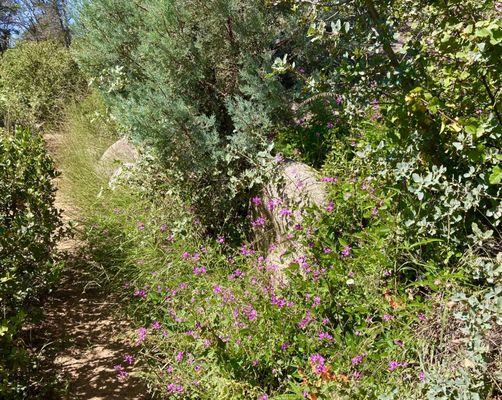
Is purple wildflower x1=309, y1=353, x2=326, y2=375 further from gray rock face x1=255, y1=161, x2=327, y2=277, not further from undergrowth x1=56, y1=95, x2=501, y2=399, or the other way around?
gray rock face x1=255, y1=161, x2=327, y2=277

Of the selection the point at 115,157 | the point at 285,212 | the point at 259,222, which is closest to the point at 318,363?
the point at 285,212

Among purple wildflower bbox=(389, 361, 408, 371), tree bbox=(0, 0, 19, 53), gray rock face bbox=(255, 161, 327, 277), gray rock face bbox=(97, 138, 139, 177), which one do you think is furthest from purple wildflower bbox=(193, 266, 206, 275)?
tree bbox=(0, 0, 19, 53)

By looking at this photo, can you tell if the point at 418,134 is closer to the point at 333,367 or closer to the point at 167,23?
the point at 333,367

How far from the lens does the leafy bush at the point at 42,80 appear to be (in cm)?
952

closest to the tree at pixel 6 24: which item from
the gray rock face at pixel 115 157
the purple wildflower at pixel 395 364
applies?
the gray rock face at pixel 115 157

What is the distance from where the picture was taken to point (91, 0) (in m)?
4.76

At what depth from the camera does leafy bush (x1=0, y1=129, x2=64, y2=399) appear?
105 inches

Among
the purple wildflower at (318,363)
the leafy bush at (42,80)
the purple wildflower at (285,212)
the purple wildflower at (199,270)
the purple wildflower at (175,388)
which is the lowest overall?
the purple wildflower at (318,363)

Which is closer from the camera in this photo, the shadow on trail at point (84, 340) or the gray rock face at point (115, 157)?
the shadow on trail at point (84, 340)

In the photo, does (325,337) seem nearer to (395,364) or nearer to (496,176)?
(395,364)

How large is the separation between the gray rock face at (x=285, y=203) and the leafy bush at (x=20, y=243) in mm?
1646

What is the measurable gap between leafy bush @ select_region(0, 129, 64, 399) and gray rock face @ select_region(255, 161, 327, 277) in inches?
64.8

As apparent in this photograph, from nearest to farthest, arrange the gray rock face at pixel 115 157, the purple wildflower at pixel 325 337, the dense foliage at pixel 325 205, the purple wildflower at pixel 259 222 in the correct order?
1. the dense foliage at pixel 325 205
2. the purple wildflower at pixel 325 337
3. the purple wildflower at pixel 259 222
4. the gray rock face at pixel 115 157

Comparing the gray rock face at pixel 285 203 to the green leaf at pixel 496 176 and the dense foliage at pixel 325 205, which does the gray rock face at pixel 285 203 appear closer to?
the dense foliage at pixel 325 205
